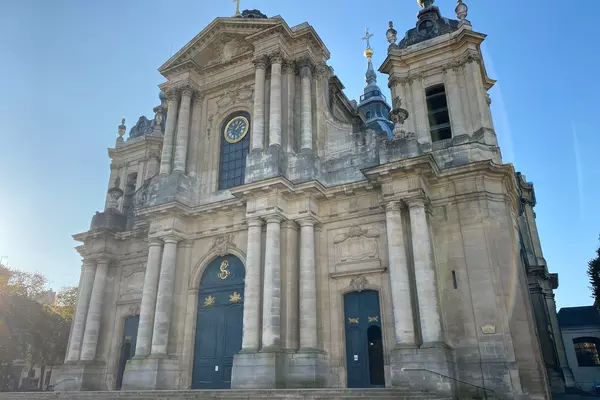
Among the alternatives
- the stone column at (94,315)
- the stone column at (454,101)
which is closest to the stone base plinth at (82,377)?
the stone column at (94,315)

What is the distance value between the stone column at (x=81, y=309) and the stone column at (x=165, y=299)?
16.6 feet

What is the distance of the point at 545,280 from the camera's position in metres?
27.9

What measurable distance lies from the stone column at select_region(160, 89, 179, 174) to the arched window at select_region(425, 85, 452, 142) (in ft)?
36.3

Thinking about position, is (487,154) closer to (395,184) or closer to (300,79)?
(395,184)

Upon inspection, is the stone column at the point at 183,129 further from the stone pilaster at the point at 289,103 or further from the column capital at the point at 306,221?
the column capital at the point at 306,221

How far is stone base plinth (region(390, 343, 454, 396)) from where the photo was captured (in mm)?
12680

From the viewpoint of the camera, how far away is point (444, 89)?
1880 cm

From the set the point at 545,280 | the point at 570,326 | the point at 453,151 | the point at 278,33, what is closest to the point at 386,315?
the point at 453,151

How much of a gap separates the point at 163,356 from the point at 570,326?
3607 centimetres

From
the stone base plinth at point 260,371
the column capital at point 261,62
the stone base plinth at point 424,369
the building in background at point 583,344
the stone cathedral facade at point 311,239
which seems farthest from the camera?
Answer: the building in background at point 583,344

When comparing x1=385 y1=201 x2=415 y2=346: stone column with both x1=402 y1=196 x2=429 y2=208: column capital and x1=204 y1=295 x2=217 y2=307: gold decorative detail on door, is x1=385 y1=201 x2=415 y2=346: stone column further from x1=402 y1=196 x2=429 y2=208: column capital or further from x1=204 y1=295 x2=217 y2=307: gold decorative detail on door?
x1=204 y1=295 x2=217 y2=307: gold decorative detail on door

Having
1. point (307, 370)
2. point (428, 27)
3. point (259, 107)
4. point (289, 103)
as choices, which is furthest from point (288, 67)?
point (307, 370)

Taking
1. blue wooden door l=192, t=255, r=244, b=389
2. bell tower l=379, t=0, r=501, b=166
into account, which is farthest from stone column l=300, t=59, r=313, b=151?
blue wooden door l=192, t=255, r=244, b=389

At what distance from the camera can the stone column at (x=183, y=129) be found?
20322 mm
